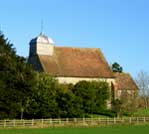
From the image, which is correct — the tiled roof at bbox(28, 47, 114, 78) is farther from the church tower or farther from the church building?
the church tower

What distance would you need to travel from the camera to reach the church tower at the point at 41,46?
85188mm

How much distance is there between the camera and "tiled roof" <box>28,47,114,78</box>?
82875 millimetres

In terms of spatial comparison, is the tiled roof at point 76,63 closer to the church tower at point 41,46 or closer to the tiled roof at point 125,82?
the church tower at point 41,46

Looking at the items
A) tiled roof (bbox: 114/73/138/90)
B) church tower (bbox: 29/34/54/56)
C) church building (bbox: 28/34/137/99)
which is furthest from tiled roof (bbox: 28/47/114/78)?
tiled roof (bbox: 114/73/138/90)

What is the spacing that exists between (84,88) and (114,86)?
14.8m

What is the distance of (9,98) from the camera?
192ft

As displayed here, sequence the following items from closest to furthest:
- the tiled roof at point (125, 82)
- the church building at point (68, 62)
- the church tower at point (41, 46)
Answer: the church building at point (68, 62) < the church tower at point (41, 46) < the tiled roof at point (125, 82)

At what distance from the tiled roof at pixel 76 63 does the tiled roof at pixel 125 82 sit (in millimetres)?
6369

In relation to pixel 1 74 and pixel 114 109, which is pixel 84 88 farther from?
pixel 1 74

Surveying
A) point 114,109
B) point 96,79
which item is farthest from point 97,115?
point 96,79

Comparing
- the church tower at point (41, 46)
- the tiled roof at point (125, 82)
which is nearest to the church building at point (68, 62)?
the church tower at point (41, 46)

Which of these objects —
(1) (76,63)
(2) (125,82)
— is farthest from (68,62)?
(2) (125,82)

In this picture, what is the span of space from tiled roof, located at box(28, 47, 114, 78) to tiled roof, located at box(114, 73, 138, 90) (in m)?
6.37

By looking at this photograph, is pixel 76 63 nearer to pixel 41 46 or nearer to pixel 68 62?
pixel 68 62
